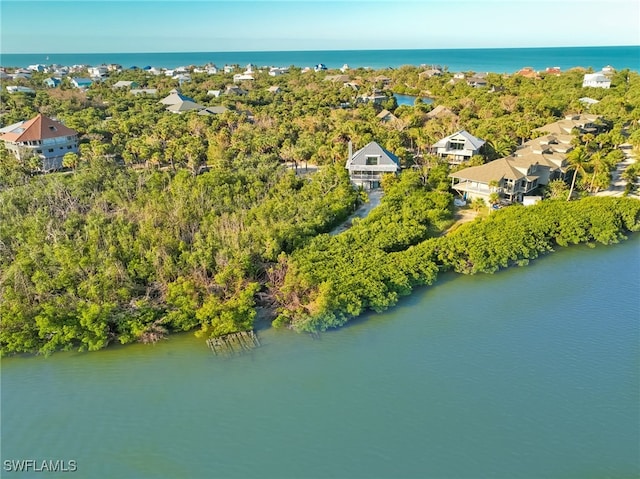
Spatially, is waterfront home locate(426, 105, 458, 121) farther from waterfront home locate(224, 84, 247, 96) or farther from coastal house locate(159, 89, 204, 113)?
waterfront home locate(224, 84, 247, 96)

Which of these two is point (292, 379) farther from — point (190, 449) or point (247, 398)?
point (190, 449)

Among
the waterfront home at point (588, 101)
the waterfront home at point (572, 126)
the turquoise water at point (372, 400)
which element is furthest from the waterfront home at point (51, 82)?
the waterfront home at point (588, 101)

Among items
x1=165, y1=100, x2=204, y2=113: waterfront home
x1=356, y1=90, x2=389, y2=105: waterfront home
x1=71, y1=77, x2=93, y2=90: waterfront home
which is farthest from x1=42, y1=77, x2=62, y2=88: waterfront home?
x1=356, y1=90, x2=389, y2=105: waterfront home

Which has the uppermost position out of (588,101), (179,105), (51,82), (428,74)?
(428,74)

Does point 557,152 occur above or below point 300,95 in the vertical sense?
below

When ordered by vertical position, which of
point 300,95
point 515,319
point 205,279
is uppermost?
point 300,95

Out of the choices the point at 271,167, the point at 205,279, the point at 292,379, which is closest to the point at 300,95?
the point at 271,167

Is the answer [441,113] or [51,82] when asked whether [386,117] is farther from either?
[51,82]

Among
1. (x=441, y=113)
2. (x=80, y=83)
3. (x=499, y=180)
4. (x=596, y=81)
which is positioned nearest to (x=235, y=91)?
(x=80, y=83)
